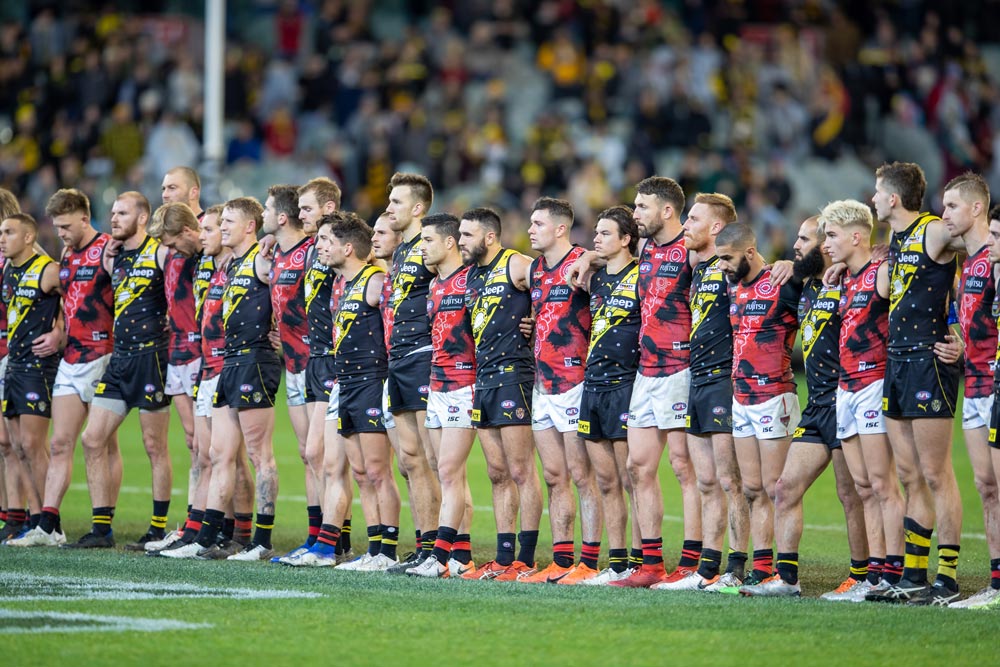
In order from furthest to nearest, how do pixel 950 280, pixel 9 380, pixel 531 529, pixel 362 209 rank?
pixel 362 209 < pixel 9 380 < pixel 531 529 < pixel 950 280

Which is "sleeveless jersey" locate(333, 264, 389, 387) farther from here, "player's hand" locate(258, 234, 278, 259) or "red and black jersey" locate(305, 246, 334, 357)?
"player's hand" locate(258, 234, 278, 259)

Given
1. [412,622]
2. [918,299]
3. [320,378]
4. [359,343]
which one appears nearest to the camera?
[412,622]

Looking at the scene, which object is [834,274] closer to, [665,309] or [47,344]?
[665,309]

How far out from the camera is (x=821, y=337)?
420 inches

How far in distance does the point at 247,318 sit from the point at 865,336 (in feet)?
16.7

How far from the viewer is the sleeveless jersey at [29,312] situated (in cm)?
1380

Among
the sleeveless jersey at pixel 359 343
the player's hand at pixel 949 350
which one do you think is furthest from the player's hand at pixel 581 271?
the player's hand at pixel 949 350

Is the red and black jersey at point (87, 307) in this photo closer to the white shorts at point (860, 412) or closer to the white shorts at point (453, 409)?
the white shorts at point (453, 409)

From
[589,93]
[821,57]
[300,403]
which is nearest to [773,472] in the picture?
[300,403]

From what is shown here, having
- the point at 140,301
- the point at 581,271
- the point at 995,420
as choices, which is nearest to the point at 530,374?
the point at 581,271

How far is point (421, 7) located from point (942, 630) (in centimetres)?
2545

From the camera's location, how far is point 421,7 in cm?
3253

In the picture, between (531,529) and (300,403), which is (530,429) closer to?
(531,529)

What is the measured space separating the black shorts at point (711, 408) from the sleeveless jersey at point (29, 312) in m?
6.05
